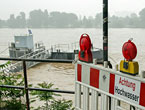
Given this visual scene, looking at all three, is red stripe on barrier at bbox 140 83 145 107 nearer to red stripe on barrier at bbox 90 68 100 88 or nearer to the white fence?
the white fence

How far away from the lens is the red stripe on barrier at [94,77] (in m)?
1.45

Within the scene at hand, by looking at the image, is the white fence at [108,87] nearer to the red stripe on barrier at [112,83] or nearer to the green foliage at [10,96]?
the red stripe on barrier at [112,83]

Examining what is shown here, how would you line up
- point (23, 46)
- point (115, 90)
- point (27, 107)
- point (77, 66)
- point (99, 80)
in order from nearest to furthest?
point (115, 90), point (99, 80), point (77, 66), point (27, 107), point (23, 46)

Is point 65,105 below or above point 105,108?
below

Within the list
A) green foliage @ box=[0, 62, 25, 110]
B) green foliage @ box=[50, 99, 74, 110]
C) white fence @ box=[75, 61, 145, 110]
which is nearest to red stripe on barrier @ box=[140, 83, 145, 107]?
white fence @ box=[75, 61, 145, 110]

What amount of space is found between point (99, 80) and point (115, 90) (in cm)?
16

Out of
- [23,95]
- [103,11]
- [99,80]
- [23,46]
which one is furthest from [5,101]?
[23,46]

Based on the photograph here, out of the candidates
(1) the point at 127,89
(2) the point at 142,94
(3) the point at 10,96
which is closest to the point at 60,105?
(3) the point at 10,96

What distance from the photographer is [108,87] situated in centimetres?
136

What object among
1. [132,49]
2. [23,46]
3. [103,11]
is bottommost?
[23,46]

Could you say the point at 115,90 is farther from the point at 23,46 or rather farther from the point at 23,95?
the point at 23,46

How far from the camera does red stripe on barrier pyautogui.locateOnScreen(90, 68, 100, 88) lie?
145 centimetres

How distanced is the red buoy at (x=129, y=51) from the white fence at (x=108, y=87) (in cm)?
12

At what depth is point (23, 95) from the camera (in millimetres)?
2385
